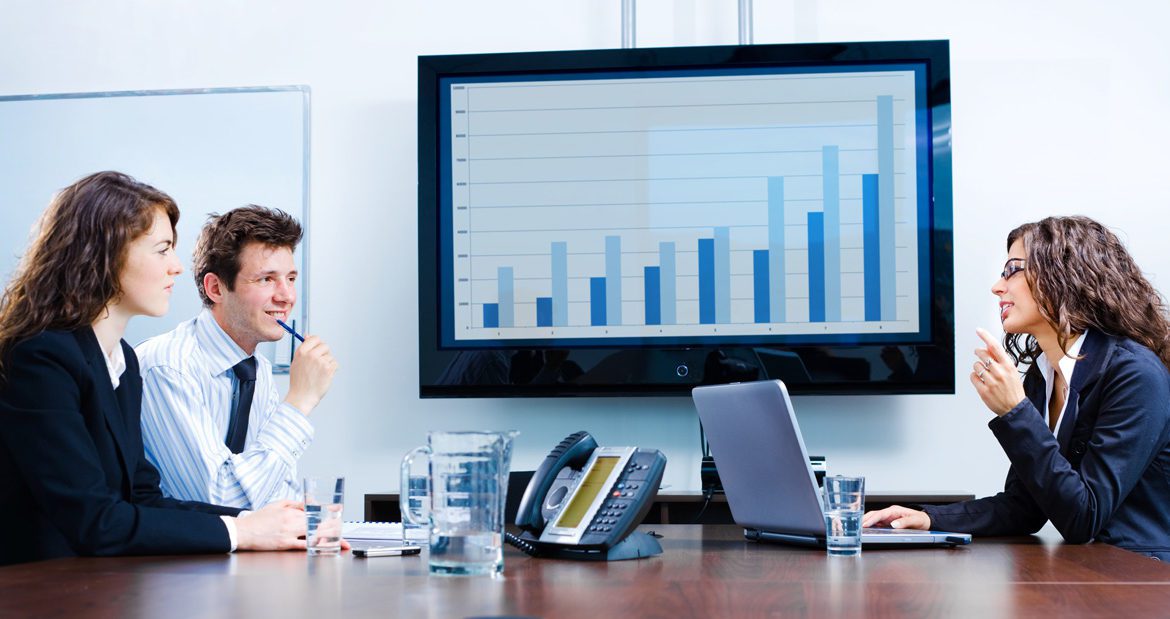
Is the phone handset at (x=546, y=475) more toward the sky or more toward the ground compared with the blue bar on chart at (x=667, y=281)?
more toward the ground

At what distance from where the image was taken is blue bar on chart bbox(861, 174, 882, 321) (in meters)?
3.36

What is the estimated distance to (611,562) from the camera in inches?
66.2

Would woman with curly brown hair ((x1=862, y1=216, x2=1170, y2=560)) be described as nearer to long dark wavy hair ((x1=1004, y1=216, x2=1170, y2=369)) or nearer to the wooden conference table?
long dark wavy hair ((x1=1004, y1=216, x2=1170, y2=369))

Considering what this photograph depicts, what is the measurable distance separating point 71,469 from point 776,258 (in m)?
2.04

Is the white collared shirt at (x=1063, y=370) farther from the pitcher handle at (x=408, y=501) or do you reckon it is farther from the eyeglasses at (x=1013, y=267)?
the pitcher handle at (x=408, y=501)

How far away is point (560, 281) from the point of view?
346cm

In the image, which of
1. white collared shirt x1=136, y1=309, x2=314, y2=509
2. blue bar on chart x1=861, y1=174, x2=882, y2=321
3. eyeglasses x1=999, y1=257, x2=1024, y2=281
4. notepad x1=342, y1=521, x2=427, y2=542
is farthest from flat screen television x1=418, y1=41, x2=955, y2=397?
notepad x1=342, y1=521, x2=427, y2=542

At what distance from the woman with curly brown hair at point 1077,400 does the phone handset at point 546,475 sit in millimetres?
624

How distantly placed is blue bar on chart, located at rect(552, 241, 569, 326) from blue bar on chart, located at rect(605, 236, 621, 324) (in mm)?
115

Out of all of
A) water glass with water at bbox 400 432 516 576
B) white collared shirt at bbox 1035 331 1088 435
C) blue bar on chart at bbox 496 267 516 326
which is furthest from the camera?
blue bar on chart at bbox 496 267 516 326

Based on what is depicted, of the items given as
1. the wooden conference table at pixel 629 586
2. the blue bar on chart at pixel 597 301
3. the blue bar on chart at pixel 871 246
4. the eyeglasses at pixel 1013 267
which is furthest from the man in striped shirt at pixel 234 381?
the eyeglasses at pixel 1013 267

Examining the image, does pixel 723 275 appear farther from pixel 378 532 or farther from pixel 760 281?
pixel 378 532

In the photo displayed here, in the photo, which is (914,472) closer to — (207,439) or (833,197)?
(833,197)

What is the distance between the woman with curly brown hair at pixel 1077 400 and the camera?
2.17 m
